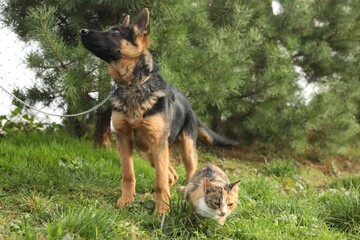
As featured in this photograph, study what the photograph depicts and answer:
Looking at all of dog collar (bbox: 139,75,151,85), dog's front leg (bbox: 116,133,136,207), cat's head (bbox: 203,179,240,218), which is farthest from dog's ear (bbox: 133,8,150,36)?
cat's head (bbox: 203,179,240,218)

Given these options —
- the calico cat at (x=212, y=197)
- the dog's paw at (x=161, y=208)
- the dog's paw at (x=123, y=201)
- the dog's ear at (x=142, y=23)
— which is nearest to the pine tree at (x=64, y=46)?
the dog's ear at (x=142, y=23)

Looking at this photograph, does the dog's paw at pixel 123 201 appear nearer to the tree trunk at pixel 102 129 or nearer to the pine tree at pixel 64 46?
the pine tree at pixel 64 46

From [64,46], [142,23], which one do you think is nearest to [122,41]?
[142,23]

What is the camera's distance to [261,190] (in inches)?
229

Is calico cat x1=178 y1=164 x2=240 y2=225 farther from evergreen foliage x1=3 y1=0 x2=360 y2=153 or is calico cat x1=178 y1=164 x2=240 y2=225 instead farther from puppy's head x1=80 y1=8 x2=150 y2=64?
evergreen foliage x1=3 y1=0 x2=360 y2=153

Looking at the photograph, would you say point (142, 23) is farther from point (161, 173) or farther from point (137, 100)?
point (161, 173)

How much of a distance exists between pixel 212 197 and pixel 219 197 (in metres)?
0.07

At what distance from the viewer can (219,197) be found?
4.11 meters

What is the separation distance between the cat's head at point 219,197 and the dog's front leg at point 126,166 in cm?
118

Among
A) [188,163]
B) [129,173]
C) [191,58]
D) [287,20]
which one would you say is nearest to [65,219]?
[129,173]

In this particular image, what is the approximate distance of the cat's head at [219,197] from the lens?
4109 millimetres

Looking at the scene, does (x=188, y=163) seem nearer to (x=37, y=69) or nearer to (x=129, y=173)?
(x=129, y=173)

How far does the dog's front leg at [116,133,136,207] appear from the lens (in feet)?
16.8

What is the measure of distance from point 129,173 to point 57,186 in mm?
810
